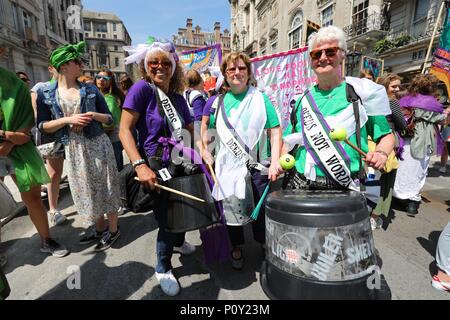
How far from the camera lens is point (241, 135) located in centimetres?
205

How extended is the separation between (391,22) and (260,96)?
18.6 m

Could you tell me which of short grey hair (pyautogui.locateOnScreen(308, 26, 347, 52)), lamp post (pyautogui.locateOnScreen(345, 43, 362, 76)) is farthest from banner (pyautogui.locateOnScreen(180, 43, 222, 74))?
short grey hair (pyautogui.locateOnScreen(308, 26, 347, 52))

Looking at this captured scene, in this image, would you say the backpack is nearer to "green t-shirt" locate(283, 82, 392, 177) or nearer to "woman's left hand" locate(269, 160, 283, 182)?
"woman's left hand" locate(269, 160, 283, 182)

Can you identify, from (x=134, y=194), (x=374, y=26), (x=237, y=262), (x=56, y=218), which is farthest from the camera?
(x=374, y=26)

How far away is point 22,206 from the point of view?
3957 millimetres

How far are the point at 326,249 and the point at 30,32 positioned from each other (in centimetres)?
3257

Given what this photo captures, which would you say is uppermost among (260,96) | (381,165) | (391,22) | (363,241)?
(391,22)

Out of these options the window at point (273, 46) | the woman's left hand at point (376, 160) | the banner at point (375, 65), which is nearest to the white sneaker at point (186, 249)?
the woman's left hand at point (376, 160)

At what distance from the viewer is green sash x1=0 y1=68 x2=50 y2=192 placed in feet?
7.32

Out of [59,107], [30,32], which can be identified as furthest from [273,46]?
[59,107]

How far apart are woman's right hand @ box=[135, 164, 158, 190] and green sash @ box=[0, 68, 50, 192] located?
1.37 m

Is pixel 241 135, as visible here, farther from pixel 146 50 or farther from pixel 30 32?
pixel 30 32
